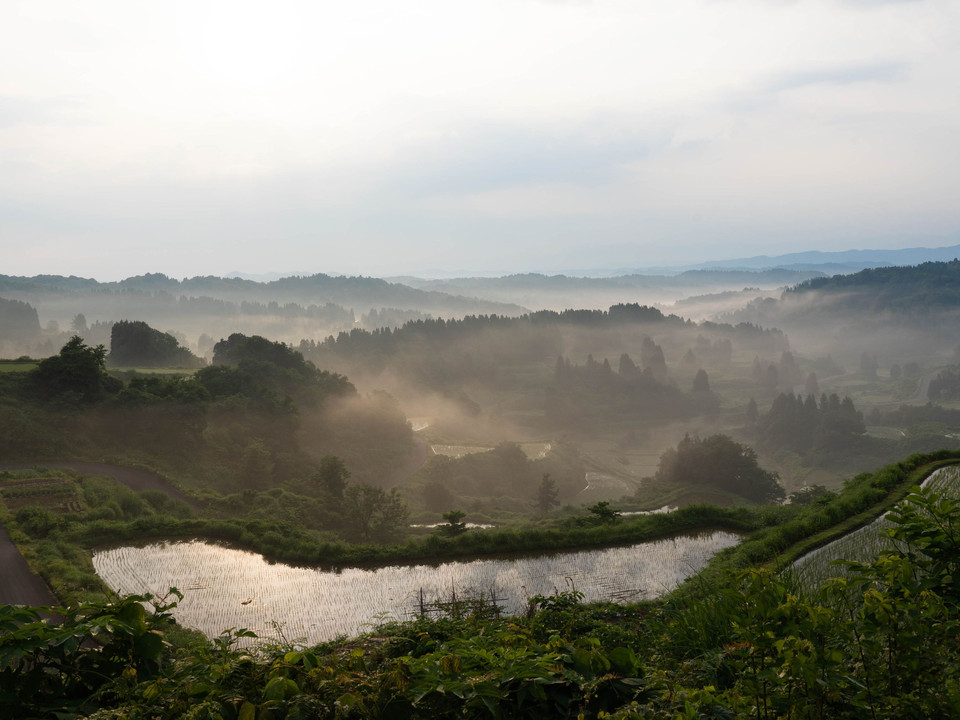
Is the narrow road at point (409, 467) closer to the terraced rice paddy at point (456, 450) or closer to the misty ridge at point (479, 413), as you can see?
the misty ridge at point (479, 413)

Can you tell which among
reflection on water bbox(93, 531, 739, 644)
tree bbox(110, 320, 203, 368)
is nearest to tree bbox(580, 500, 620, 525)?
reflection on water bbox(93, 531, 739, 644)

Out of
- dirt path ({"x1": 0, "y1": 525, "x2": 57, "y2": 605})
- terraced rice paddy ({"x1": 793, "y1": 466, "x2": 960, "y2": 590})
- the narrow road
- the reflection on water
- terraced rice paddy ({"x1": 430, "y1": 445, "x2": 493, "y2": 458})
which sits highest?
terraced rice paddy ({"x1": 793, "y1": 466, "x2": 960, "y2": 590})

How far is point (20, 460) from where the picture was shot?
3080cm

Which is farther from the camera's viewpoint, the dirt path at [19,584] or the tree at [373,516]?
the tree at [373,516]

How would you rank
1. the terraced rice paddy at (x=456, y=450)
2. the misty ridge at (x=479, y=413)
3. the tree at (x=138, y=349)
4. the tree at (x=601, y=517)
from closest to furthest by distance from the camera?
the tree at (x=601, y=517) < the misty ridge at (x=479, y=413) < the tree at (x=138, y=349) < the terraced rice paddy at (x=456, y=450)

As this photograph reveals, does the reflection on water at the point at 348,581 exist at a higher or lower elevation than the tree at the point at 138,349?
lower

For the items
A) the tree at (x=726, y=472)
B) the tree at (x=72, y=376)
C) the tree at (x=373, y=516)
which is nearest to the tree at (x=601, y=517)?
the tree at (x=373, y=516)

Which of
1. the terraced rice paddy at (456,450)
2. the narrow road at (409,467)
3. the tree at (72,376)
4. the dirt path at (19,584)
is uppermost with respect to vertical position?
the tree at (72,376)

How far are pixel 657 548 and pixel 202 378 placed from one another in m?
43.9

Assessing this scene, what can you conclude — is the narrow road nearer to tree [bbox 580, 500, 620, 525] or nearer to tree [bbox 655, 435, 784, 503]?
tree [bbox 655, 435, 784, 503]

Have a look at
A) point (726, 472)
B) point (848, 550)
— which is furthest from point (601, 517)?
point (726, 472)

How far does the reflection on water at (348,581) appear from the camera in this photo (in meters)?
13.8

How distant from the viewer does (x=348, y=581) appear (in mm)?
15859

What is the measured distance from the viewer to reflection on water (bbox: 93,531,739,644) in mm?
13789
